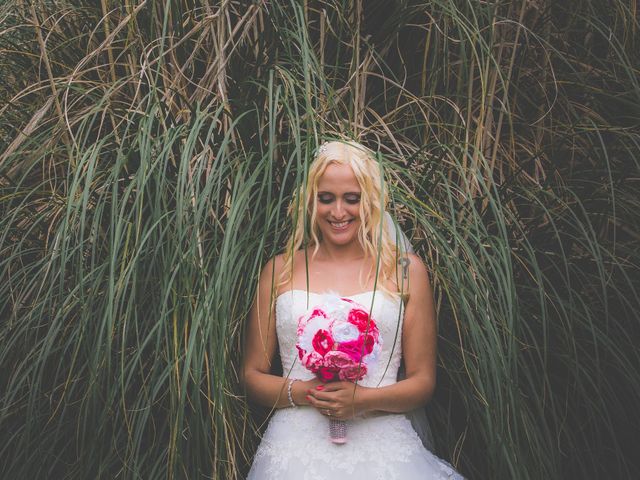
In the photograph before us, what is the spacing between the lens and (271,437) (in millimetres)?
2752

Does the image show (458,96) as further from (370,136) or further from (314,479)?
(314,479)

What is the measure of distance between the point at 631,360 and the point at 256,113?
1.70 m

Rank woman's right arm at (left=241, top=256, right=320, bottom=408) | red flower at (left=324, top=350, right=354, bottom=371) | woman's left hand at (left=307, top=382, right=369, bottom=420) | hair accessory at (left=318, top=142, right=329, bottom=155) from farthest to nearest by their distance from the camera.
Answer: hair accessory at (left=318, top=142, right=329, bottom=155) → woman's right arm at (left=241, top=256, right=320, bottom=408) → woman's left hand at (left=307, top=382, right=369, bottom=420) → red flower at (left=324, top=350, right=354, bottom=371)

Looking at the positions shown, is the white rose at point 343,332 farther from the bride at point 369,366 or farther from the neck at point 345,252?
the neck at point 345,252

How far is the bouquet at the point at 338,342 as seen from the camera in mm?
2455

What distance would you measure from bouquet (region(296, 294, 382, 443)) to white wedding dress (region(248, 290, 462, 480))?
0.22 feet

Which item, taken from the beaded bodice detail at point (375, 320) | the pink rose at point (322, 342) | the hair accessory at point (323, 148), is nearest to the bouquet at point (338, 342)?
the pink rose at point (322, 342)

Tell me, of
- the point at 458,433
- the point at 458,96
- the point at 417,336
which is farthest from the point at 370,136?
the point at 458,433

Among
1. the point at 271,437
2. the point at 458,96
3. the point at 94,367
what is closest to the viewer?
the point at 94,367

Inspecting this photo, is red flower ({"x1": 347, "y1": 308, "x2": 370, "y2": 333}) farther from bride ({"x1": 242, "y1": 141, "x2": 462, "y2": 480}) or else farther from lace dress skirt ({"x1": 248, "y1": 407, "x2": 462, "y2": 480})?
lace dress skirt ({"x1": 248, "y1": 407, "x2": 462, "y2": 480})

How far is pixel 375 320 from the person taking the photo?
2732 millimetres

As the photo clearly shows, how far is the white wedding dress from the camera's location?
8.57ft

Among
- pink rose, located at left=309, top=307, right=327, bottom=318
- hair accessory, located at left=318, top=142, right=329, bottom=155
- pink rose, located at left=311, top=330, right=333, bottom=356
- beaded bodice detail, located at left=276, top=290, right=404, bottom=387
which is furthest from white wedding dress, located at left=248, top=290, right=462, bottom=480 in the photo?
hair accessory, located at left=318, top=142, right=329, bottom=155

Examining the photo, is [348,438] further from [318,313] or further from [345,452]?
[318,313]
